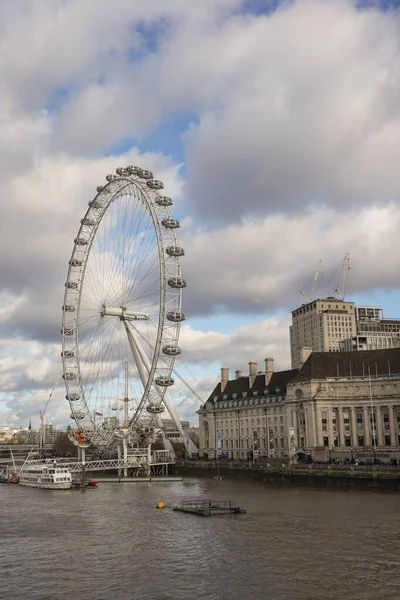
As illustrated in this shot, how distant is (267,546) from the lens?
3775 centimetres

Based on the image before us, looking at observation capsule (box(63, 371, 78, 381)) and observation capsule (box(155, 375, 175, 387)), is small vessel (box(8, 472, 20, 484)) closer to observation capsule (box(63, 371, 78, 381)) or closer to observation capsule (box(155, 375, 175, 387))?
observation capsule (box(63, 371, 78, 381))

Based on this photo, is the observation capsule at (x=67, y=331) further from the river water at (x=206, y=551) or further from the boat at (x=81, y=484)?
the river water at (x=206, y=551)

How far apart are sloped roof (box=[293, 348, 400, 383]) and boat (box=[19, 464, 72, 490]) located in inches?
1553

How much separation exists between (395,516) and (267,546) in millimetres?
13420

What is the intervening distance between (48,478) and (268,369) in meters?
47.9

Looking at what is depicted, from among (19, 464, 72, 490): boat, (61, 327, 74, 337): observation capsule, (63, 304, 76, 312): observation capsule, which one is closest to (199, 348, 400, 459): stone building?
(61, 327, 74, 337): observation capsule

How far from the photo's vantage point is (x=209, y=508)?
51.9 meters

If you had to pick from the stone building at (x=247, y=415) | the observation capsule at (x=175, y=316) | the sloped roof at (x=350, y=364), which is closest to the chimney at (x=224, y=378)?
the stone building at (x=247, y=415)

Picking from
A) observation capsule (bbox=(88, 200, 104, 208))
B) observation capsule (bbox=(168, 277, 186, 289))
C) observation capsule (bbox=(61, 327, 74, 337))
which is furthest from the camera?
observation capsule (bbox=(61, 327, 74, 337))

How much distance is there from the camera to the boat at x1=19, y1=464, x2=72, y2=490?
8250 cm

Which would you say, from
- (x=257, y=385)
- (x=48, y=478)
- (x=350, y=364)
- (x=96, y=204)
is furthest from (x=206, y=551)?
(x=257, y=385)

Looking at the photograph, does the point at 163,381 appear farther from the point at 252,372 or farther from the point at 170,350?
the point at 252,372

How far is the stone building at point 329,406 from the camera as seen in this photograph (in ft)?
323

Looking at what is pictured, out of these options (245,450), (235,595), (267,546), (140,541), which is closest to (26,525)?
(140,541)
